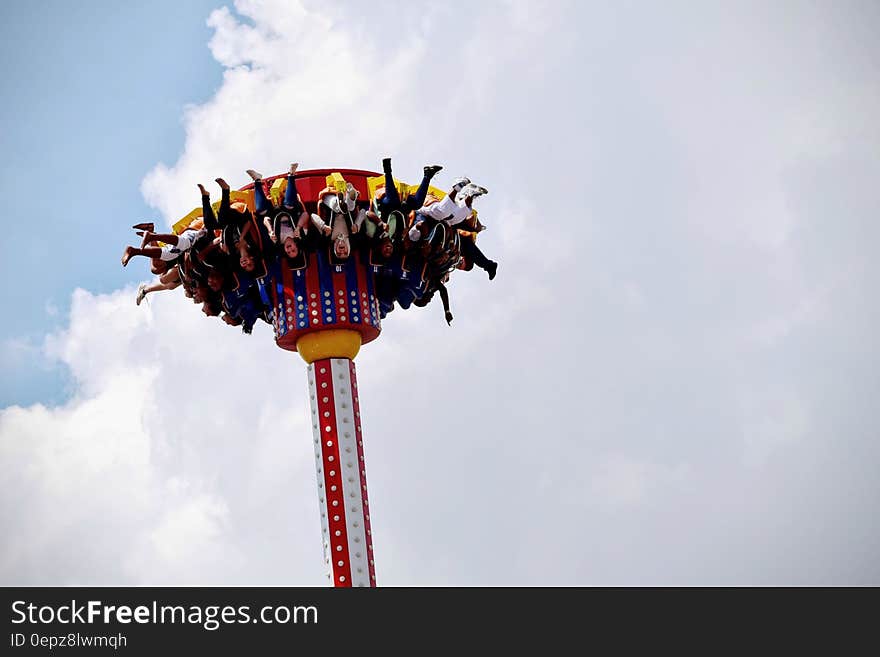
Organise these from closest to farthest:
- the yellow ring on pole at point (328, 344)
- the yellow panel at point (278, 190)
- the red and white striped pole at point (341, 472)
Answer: the red and white striped pole at point (341, 472) < the yellow panel at point (278, 190) < the yellow ring on pole at point (328, 344)

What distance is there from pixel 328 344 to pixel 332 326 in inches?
10.5

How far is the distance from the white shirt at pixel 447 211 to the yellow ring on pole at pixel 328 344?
205cm

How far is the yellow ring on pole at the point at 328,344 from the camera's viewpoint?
62.4ft

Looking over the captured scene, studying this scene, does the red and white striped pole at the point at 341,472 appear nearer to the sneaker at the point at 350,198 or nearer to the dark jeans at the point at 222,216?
the sneaker at the point at 350,198

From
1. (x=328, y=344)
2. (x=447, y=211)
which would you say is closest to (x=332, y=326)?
(x=328, y=344)

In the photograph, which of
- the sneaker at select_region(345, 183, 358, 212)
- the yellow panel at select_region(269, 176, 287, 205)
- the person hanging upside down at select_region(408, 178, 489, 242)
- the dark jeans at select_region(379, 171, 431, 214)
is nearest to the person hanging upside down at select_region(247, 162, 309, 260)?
the yellow panel at select_region(269, 176, 287, 205)

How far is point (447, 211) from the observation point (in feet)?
62.6

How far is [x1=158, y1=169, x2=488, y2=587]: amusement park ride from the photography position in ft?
60.0

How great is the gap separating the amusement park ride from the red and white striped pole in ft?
0.04

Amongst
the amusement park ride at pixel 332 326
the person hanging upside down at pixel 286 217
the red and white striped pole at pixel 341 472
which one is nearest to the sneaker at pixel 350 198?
the amusement park ride at pixel 332 326

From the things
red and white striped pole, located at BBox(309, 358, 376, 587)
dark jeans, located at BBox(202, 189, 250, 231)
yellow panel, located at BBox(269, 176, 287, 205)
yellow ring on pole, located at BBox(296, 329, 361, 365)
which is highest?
yellow panel, located at BBox(269, 176, 287, 205)

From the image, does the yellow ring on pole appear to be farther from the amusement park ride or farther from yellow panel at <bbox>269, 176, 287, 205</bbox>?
yellow panel at <bbox>269, 176, 287, 205</bbox>
